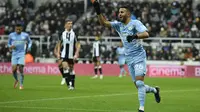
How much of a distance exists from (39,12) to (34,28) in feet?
9.69

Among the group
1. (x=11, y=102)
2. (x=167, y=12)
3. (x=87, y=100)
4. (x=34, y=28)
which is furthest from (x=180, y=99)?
(x=34, y=28)

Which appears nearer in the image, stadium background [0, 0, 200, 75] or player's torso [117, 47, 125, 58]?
player's torso [117, 47, 125, 58]

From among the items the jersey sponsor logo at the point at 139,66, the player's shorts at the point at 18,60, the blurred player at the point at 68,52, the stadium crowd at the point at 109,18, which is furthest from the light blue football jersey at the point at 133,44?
the stadium crowd at the point at 109,18

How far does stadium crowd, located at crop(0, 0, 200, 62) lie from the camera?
43000 mm

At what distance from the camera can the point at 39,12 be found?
50.9 metres

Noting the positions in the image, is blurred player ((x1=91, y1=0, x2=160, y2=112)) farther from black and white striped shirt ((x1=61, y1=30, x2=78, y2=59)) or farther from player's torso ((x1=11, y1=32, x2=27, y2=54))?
player's torso ((x1=11, y1=32, x2=27, y2=54))

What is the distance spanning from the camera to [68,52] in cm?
2359

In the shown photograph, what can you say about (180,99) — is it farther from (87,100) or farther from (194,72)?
(194,72)

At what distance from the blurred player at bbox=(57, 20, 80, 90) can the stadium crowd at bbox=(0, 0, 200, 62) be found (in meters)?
17.8

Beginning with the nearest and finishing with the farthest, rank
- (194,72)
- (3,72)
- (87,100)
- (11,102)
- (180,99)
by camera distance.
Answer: (11,102) → (87,100) → (180,99) → (194,72) → (3,72)

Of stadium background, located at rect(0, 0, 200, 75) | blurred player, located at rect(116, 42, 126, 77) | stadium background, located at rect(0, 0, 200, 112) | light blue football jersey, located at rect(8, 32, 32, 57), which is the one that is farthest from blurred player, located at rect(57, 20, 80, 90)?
stadium background, located at rect(0, 0, 200, 75)

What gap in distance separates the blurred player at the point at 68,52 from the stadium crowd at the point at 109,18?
1784 centimetres

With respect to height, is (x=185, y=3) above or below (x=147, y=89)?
above

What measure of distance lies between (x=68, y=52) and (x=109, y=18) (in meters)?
23.7
